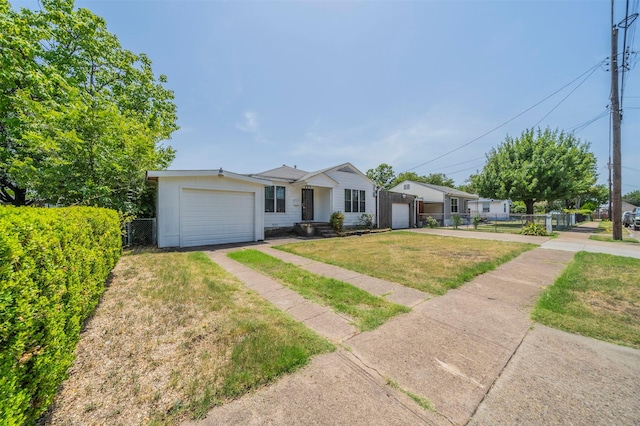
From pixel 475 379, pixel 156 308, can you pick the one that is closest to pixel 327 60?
pixel 156 308

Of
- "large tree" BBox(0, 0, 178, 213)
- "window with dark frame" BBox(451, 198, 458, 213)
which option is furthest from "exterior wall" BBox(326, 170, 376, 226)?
"window with dark frame" BBox(451, 198, 458, 213)

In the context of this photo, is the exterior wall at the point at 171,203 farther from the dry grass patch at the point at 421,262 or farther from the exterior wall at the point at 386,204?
the exterior wall at the point at 386,204

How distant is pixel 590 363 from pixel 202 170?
10092 millimetres

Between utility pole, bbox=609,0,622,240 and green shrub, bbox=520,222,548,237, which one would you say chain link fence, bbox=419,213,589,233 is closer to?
green shrub, bbox=520,222,548,237

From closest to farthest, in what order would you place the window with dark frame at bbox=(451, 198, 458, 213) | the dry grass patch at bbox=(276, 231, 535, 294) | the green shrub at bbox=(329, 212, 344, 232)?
1. the dry grass patch at bbox=(276, 231, 535, 294)
2. the green shrub at bbox=(329, 212, 344, 232)
3. the window with dark frame at bbox=(451, 198, 458, 213)

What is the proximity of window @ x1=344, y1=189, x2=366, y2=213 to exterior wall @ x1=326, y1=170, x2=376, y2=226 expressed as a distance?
0.68ft

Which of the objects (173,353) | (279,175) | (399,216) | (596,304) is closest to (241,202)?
(279,175)

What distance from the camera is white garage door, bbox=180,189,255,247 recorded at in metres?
8.79

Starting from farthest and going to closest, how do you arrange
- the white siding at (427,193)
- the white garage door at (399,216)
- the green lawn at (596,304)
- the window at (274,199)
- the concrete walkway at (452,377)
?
the white siding at (427,193)
the white garage door at (399,216)
the window at (274,199)
the green lawn at (596,304)
the concrete walkway at (452,377)

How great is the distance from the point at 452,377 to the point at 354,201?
13326 millimetres

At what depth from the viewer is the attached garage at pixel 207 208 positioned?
8.35 meters

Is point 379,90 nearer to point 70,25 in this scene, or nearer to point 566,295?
point 566,295

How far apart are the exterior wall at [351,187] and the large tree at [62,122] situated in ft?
29.9

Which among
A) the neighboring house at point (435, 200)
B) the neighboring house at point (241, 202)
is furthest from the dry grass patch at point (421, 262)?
the neighboring house at point (435, 200)
